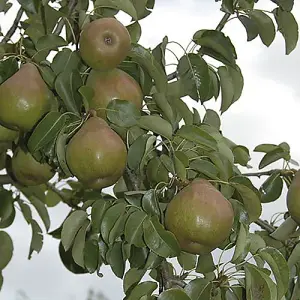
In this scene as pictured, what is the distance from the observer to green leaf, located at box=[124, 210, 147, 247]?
1090mm

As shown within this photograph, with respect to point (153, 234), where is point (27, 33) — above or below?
above

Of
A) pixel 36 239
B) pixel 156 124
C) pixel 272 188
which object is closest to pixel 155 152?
pixel 156 124

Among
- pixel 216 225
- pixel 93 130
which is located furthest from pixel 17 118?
pixel 216 225

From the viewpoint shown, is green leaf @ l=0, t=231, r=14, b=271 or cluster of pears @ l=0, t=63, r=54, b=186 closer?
cluster of pears @ l=0, t=63, r=54, b=186

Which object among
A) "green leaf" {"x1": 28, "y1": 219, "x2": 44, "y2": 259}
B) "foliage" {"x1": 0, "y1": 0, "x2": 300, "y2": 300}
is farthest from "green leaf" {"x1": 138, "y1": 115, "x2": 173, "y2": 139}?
"green leaf" {"x1": 28, "y1": 219, "x2": 44, "y2": 259}

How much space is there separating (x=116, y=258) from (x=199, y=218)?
0.20 meters

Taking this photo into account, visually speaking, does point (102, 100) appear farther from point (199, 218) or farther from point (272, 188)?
point (272, 188)

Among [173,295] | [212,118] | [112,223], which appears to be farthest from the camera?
[212,118]

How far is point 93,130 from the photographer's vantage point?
1.11 m

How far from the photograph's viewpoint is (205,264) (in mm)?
1215

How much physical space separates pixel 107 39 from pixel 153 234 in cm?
32

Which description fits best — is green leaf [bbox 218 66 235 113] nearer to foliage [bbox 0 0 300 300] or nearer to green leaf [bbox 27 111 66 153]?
foliage [bbox 0 0 300 300]

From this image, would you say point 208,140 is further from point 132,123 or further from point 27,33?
point 27,33

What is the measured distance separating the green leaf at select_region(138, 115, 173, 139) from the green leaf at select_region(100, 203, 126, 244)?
0.43 feet
